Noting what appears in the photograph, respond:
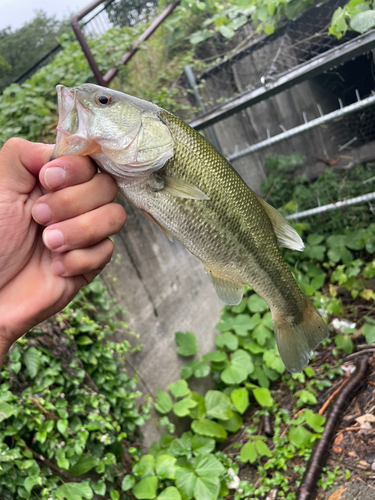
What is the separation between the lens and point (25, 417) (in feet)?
7.09

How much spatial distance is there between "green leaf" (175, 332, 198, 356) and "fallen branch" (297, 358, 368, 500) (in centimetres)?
137

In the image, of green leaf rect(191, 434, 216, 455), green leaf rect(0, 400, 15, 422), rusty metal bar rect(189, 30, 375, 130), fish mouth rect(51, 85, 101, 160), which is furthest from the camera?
rusty metal bar rect(189, 30, 375, 130)

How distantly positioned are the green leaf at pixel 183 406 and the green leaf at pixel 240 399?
35cm

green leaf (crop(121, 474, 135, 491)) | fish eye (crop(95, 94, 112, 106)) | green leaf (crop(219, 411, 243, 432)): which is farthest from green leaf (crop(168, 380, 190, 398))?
fish eye (crop(95, 94, 112, 106))

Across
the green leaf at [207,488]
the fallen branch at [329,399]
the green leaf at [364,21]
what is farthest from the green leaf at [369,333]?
the green leaf at [364,21]

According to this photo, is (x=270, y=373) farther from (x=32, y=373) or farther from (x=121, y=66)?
(x=121, y=66)

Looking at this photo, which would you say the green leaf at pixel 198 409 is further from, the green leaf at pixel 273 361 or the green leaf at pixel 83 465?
the green leaf at pixel 83 465

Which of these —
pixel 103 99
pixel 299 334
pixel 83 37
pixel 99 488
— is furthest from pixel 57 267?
pixel 83 37

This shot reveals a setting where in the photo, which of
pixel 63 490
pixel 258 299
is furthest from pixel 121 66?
pixel 63 490

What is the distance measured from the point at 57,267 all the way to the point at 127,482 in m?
2.01

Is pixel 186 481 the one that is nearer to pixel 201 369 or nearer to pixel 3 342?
pixel 201 369

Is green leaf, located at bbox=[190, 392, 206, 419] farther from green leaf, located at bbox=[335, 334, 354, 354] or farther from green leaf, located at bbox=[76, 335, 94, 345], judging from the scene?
green leaf, located at bbox=[335, 334, 354, 354]

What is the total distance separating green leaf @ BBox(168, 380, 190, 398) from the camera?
329 centimetres

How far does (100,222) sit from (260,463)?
2608 millimetres
